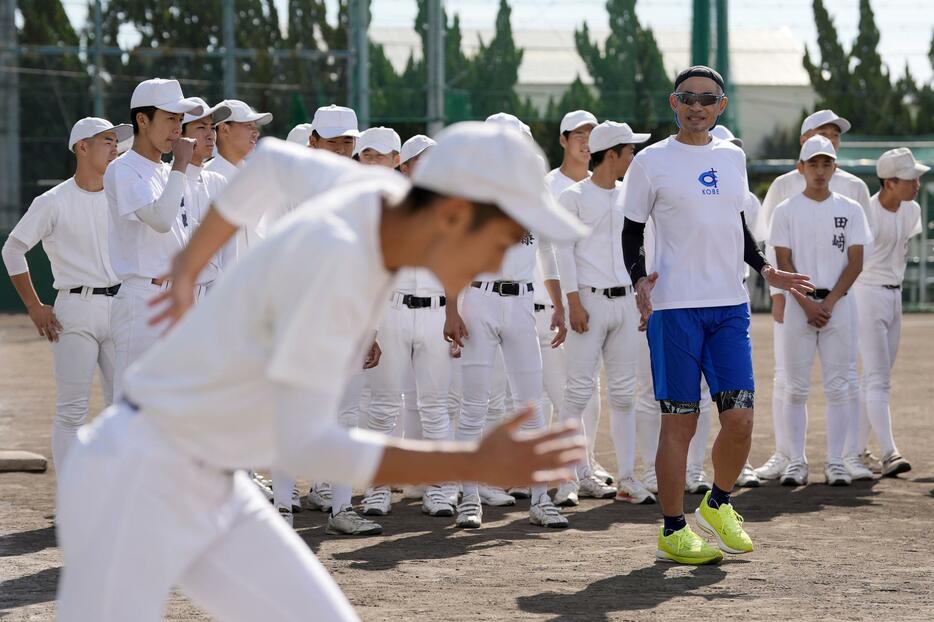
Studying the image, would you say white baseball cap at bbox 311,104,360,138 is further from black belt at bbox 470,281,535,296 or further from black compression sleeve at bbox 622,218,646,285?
black compression sleeve at bbox 622,218,646,285

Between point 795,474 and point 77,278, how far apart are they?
4.79 metres

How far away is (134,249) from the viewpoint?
24.6 feet

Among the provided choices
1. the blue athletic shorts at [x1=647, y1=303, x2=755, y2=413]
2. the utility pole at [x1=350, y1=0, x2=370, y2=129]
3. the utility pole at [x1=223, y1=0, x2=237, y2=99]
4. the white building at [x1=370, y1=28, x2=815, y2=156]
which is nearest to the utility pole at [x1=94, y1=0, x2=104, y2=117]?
the utility pole at [x1=223, y1=0, x2=237, y2=99]

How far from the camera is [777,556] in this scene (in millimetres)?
7414

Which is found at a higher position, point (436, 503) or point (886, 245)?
point (886, 245)

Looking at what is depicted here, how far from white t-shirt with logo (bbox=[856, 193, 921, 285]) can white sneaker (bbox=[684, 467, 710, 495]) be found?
2171 mm

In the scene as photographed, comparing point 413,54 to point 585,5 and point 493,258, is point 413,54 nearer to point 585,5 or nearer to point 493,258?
point 585,5

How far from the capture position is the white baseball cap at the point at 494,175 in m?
2.93

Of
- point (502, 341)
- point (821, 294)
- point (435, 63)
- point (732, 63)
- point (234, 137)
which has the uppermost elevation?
point (732, 63)

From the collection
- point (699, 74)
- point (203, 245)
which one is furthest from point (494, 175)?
point (699, 74)

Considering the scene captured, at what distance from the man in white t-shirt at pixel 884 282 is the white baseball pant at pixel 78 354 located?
17.6ft

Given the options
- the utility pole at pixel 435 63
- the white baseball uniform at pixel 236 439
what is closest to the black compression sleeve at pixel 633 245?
the white baseball uniform at pixel 236 439

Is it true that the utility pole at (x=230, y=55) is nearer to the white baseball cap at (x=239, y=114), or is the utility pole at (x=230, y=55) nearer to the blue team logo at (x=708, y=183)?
the white baseball cap at (x=239, y=114)

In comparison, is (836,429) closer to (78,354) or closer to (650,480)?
(650,480)
